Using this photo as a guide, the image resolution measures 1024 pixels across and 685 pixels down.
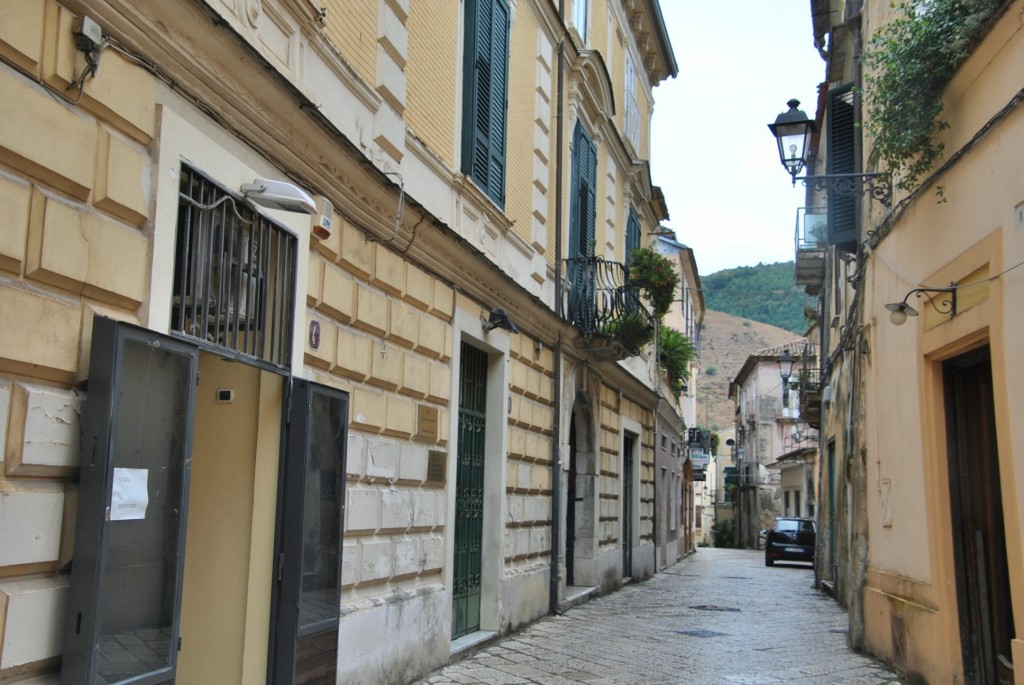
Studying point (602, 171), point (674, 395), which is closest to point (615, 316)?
point (602, 171)

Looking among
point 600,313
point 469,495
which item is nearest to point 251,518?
point 469,495

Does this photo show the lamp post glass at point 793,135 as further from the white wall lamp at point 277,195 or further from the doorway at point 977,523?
the white wall lamp at point 277,195

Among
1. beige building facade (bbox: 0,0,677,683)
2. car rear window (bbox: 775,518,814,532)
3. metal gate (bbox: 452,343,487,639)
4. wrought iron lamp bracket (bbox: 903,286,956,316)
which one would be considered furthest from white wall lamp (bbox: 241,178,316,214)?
car rear window (bbox: 775,518,814,532)

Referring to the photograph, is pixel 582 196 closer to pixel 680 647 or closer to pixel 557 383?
pixel 557 383

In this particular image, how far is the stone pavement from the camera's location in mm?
8805

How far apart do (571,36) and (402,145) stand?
21.6ft

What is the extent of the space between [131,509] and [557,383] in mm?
8777

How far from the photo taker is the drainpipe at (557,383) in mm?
12703

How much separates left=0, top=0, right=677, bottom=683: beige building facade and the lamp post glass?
2808 mm

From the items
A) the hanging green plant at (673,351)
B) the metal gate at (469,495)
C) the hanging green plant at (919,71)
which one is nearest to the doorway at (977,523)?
the hanging green plant at (919,71)

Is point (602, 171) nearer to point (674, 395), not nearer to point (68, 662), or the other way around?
point (674, 395)

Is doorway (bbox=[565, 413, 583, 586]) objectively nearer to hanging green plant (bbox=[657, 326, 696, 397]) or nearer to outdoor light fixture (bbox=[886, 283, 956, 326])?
outdoor light fixture (bbox=[886, 283, 956, 326])

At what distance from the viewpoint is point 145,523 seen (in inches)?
178

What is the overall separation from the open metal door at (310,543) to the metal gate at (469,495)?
3.28 metres
